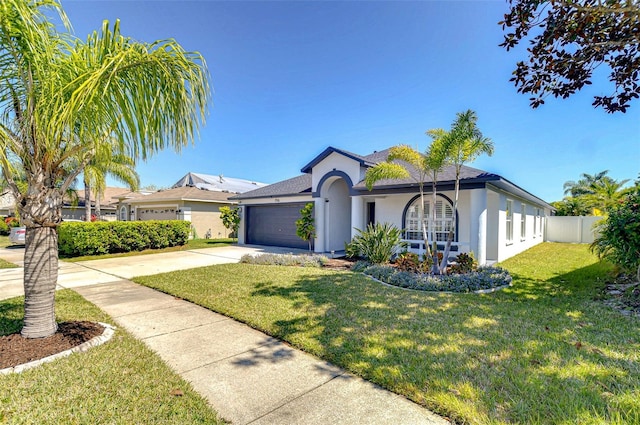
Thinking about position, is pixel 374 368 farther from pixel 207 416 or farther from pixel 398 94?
pixel 398 94

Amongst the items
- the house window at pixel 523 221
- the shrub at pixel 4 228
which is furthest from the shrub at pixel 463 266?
the shrub at pixel 4 228

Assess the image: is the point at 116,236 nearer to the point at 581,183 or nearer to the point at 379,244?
the point at 379,244

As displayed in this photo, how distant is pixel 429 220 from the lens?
41.9 ft

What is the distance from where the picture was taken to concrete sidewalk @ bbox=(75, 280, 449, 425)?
287 cm

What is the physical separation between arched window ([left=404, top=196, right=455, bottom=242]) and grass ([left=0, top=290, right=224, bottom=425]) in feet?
36.2

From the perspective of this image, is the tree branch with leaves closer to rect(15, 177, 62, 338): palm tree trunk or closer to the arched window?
the arched window

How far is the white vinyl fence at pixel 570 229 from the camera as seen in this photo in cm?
2161

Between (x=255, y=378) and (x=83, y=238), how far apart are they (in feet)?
A: 49.4

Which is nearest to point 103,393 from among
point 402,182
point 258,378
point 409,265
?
point 258,378

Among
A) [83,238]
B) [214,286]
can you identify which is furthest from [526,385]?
[83,238]

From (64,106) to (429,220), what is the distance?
12.1 m

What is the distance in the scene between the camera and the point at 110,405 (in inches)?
115

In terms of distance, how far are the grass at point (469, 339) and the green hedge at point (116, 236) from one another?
840cm

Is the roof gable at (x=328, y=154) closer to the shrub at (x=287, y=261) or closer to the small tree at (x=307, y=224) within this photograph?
the small tree at (x=307, y=224)
